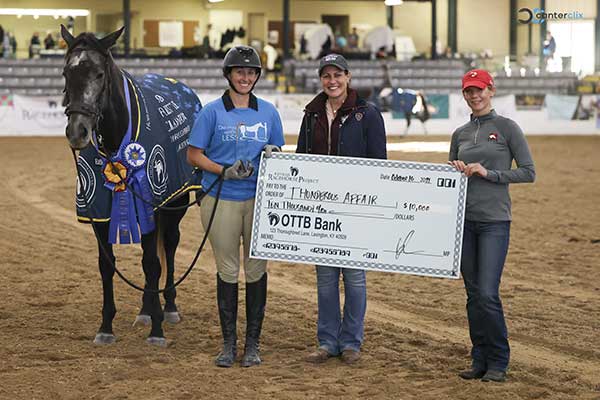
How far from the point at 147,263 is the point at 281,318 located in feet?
3.89

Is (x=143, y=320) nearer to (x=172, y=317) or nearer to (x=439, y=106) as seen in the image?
(x=172, y=317)

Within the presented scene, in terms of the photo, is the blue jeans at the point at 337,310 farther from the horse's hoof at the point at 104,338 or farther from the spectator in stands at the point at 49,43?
the spectator in stands at the point at 49,43

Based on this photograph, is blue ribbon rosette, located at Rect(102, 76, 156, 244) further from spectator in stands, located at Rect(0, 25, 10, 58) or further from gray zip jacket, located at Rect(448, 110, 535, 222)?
spectator in stands, located at Rect(0, 25, 10, 58)

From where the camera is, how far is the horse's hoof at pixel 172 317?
7.69 m

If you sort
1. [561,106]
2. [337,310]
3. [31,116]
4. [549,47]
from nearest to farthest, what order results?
1. [337,310]
2. [31,116]
3. [561,106]
4. [549,47]

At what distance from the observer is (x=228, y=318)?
6.31 meters

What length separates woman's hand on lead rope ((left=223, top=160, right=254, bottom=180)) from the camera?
19.8 ft

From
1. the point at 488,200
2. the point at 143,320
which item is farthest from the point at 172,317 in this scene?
the point at 488,200

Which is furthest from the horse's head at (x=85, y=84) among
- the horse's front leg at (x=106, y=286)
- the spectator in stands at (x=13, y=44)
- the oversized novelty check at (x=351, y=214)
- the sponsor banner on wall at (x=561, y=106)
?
the spectator in stands at (x=13, y=44)

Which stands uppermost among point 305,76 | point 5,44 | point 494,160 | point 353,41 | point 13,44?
point 353,41

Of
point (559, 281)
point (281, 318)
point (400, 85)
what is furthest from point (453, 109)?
point (281, 318)

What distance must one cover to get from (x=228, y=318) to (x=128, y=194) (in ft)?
3.95

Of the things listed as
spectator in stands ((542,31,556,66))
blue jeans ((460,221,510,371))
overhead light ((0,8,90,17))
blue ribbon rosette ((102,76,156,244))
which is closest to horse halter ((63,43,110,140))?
blue ribbon rosette ((102,76,156,244))

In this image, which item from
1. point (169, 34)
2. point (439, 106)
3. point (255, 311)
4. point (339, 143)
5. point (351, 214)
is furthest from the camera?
point (169, 34)
